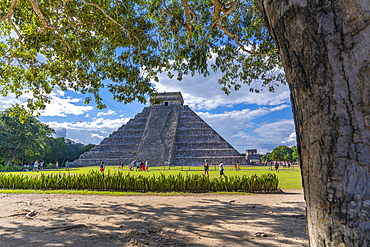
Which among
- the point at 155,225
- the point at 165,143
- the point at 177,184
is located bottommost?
the point at 155,225

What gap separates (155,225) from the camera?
11.7 feet

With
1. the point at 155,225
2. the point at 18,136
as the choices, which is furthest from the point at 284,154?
the point at 155,225

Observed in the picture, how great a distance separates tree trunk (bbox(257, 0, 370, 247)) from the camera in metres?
0.89

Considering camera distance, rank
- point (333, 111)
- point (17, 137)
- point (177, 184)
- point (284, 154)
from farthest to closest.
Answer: point (284, 154) → point (17, 137) → point (177, 184) → point (333, 111)

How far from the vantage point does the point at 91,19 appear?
261 inches

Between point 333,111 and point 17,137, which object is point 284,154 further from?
point 333,111

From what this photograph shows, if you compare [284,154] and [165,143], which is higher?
[165,143]

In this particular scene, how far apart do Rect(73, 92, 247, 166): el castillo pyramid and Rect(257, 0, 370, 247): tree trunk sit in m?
28.7

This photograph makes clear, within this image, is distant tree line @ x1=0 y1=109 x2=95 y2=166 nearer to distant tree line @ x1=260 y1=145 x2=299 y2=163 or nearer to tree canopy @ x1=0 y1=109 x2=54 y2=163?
tree canopy @ x1=0 y1=109 x2=54 y2=163

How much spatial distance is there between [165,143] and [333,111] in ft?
113

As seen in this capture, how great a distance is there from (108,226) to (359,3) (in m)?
4.01

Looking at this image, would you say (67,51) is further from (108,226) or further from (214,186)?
(214,186)

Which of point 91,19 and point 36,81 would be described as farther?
point 36,81

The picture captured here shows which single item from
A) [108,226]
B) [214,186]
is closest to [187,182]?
[214,186]
